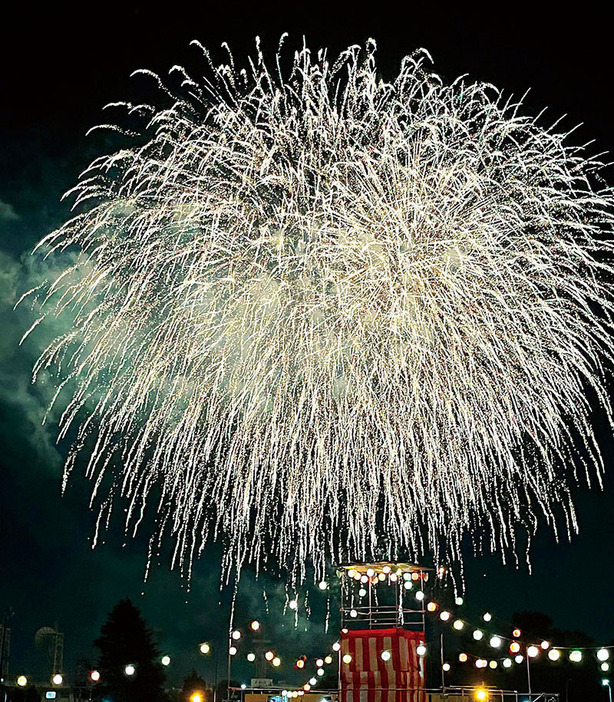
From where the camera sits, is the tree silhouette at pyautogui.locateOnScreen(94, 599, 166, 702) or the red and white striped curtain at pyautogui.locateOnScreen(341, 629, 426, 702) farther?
the tree silhouette at pyautogui.locateOnScreen(94, 599, 166, 702)

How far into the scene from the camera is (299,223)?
545 inches

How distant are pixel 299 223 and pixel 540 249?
3.77 meters

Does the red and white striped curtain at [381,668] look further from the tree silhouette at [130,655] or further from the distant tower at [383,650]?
the tree silhouette at [130,655]

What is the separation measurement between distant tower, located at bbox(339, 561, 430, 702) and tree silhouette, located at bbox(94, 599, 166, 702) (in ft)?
91.3

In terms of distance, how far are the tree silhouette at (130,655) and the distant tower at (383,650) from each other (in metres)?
27.8

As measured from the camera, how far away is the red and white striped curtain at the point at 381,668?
19.9 m

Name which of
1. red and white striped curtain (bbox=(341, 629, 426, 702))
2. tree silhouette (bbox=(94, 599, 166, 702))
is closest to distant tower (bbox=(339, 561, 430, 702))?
red and white striped curtain (bbox=(341, 629, 426, 702))

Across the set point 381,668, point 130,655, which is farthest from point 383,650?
point 130,655

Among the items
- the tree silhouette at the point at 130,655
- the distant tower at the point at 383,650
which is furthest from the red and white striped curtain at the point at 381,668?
the tree silhouette at the point at 130,655

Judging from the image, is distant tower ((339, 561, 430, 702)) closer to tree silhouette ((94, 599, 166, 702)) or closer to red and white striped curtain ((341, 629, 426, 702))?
red and white striped curtain ((341, 629, 426, 702))

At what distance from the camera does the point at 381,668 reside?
65.8ft

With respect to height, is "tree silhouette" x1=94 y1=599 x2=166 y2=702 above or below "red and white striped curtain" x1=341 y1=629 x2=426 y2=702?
above

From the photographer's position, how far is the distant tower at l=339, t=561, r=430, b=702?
→ 786 inches

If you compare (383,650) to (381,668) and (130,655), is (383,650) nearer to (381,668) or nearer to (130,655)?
(381,668)
